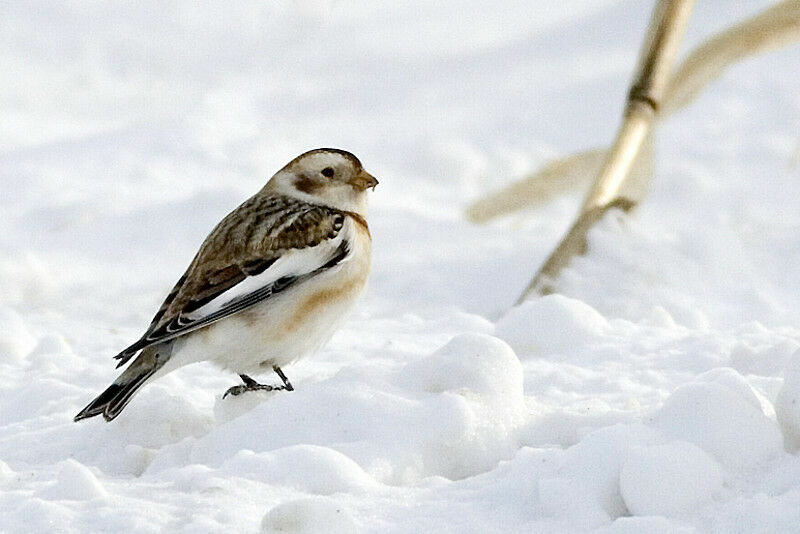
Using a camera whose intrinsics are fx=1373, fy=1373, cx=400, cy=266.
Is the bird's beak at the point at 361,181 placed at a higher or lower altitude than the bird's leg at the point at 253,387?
higher

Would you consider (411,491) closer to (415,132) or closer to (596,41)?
(415,132)

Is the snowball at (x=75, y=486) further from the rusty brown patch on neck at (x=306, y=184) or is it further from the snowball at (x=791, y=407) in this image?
the rusty brown patch on neck at (x=306, y=184)

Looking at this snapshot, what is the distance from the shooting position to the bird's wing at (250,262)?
10.8ft

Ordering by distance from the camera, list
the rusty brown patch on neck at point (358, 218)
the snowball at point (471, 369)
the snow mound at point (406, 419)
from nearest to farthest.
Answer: the snow mound at point (406, 419) < the snowball at point (471, 369) < the rusty brown patch on neck at point (358, 218)

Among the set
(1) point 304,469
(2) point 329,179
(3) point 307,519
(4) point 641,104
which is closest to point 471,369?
(1) point 304,469

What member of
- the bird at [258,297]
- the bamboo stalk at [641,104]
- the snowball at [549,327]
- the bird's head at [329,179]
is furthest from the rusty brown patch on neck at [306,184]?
the bamboo stalk at [641,104]

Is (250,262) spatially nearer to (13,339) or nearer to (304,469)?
(304,469)

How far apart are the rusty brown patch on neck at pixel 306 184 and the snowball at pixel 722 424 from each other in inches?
55.9

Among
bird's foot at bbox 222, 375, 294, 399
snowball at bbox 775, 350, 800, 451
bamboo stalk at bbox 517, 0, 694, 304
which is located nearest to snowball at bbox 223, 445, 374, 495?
bird's foot at bbox 222, 375, 294, 399

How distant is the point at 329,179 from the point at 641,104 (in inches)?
75.0

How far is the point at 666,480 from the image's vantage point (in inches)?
93.7

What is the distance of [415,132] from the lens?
25.9 feet

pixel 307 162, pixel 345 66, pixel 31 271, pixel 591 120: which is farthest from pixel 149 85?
pixel 307 162

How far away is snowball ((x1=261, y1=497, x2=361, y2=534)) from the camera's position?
7.61 ft
